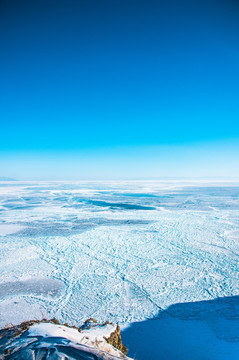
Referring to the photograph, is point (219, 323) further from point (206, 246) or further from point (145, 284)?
point (206, 246)

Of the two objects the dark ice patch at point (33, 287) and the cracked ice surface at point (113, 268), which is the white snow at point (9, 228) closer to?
the cracked ice surface at point (113, 268)

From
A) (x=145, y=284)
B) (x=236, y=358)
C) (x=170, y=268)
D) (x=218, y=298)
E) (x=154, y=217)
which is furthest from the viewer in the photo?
(x=154, y=217)

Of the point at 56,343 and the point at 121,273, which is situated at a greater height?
the point at 56,343

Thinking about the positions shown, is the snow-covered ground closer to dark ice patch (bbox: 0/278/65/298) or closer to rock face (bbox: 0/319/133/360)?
dark ice patch (bbox: 0/278/65/298)

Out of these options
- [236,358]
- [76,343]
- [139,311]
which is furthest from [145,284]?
[76,343]

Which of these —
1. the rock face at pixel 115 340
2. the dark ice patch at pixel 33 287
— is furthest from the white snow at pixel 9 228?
the rock face at pixel 115 340

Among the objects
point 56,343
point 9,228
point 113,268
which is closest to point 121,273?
point 113,268

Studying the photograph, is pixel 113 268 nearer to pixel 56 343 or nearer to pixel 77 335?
pixel 77 335

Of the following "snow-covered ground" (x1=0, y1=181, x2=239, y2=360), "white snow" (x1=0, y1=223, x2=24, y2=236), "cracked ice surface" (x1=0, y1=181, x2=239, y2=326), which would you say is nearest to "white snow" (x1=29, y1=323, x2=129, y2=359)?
"snow-covered ground" (x1=0, y1=181, x2=239, y2=360)
